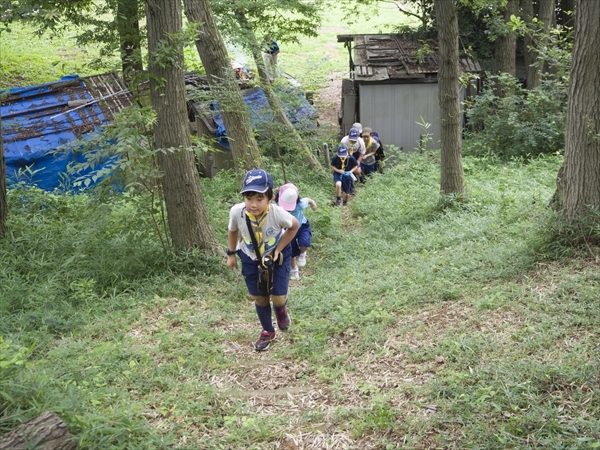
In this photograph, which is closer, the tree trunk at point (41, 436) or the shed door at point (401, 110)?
the tree trunk at point (41, 436)

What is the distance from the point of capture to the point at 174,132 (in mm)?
8227

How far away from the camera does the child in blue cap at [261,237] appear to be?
17.8 feet

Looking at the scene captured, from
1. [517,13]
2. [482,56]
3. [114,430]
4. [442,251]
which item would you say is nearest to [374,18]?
[482,56]

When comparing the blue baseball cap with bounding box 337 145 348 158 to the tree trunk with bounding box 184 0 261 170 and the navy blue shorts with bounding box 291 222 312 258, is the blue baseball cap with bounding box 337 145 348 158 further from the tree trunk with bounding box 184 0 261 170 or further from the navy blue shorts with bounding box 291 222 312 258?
the navy blue shorts with bounding box 291 222 312 258

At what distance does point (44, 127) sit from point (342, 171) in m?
7.32

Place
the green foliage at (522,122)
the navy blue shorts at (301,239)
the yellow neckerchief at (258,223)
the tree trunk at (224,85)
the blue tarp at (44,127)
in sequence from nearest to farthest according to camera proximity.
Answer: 1. the yellow neckerchief at (258,223)
2. the navy blue shorts at (301,239)
3. the tree trunk at (224,85)
4. the blue tarp at (44,127)
5. the green foliage at (522,122)

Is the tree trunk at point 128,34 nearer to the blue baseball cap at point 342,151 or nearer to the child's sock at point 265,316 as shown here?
the child's sock at point 265,316

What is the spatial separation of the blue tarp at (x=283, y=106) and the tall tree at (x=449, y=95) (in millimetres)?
3860

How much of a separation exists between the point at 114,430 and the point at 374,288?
407 centimetres

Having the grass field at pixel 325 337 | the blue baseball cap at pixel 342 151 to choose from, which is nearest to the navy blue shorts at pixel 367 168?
the blue baseball cap at pixel 342 151

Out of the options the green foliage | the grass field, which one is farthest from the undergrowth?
the green foliage

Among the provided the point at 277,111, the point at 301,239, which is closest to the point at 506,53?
the point at 277,111

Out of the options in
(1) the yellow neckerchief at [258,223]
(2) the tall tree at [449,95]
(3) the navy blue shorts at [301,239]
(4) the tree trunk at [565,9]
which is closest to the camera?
(1) the yellow neckerchief at [258,223]

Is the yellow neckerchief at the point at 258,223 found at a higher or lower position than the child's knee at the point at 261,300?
higher
